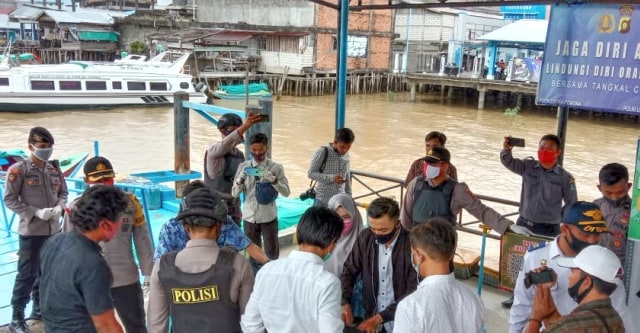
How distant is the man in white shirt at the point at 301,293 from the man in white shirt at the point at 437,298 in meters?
0.30

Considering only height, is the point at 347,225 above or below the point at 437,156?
below

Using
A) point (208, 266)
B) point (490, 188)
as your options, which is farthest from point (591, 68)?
point (490, 188)

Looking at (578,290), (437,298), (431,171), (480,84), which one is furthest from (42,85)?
(578,290)

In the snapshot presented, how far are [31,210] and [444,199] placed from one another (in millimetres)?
3045

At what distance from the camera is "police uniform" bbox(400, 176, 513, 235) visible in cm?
401

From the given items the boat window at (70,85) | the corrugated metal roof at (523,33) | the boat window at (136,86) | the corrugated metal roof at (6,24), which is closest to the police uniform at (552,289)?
the corrugated metal roof at (523,33)

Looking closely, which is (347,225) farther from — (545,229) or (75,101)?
(75,101)

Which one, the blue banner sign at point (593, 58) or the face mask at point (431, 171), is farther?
the blue banner sign at point (593, 58)

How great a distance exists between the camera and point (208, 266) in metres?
2.47

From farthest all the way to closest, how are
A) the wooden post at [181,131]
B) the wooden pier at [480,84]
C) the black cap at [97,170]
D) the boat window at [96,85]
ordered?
the wooden pier at [480,84] → the boat window at [96,85] → the wooden post at [181,131] → the black cap at [97,170]

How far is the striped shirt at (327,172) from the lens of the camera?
5.48 m

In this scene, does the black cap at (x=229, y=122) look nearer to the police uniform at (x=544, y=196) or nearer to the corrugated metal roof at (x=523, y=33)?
the police uniform at (x=544, y=196)

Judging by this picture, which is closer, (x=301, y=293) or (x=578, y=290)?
(x=578, y=290)

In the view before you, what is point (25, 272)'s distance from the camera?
4.13 m
